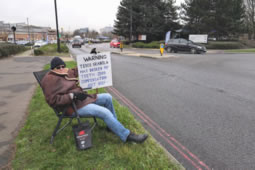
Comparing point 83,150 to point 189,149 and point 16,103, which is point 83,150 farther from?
point 16,103

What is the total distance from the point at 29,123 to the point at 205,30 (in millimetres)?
34552

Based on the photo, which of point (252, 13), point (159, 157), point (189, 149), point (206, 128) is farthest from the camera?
point (252, 13)

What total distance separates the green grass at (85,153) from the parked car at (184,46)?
18863 mm

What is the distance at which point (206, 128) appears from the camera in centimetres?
381

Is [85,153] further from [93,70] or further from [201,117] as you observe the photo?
[201,117]

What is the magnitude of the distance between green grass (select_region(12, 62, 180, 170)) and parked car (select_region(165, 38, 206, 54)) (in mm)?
18863

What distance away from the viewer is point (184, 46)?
21.2 metres

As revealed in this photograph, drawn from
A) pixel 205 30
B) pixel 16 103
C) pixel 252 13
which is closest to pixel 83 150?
pixel 16 103

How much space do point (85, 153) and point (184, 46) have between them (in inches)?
798

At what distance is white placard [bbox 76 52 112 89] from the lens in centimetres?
370

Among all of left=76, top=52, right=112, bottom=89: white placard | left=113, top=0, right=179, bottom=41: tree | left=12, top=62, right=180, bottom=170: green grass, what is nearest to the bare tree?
left=113, top=0, right=179, bottom=41: tree

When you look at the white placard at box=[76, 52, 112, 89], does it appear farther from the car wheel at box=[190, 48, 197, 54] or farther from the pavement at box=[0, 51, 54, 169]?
the car wheel at box=[190, 48, 197, 54]

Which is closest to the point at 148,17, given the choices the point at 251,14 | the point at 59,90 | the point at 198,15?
the point at 198,15

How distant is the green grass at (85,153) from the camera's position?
8.63 feet
